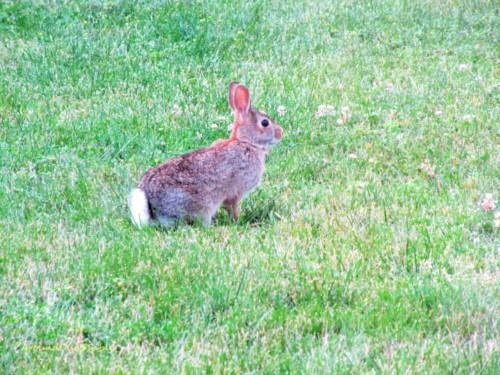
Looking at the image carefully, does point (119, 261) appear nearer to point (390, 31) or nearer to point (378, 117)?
point (378, 117)

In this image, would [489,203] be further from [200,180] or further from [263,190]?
[200,180]

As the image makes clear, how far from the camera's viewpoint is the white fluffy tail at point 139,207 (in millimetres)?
5281

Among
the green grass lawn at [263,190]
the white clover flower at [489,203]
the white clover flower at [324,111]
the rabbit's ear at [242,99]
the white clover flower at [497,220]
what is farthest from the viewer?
the white clover flower at [324,111]

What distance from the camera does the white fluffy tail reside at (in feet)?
17.3

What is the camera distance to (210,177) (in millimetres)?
5547

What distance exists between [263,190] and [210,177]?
73cm

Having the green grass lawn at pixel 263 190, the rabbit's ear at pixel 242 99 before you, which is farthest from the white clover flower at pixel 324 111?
the rabbit's ear at pixel 242 99

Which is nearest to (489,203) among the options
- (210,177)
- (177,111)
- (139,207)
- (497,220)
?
(497,220)

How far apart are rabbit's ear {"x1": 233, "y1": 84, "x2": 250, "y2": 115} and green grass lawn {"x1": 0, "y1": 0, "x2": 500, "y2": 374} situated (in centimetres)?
66

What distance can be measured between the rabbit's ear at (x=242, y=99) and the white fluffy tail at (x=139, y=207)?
4.05ft

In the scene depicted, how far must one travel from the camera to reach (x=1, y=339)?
3637 millimetres

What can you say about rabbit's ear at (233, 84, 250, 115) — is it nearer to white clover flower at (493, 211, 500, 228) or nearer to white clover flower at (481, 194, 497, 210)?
white clover flower at (481, 194, 497, 210)

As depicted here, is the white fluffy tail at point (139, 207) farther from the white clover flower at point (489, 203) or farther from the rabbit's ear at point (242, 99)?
the white clover flower at point (489, 203)

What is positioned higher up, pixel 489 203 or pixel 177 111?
pixel 489 203
